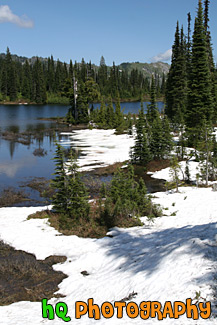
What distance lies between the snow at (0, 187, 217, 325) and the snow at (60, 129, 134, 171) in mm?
14080

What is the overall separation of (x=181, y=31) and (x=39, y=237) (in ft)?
175

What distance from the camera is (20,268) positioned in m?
9.45

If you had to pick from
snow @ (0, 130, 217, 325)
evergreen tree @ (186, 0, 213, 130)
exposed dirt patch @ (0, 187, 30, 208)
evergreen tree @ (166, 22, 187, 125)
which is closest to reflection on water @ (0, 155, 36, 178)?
exposed dirt patch @ (0, 187, 30, 208)

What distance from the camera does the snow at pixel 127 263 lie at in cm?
635

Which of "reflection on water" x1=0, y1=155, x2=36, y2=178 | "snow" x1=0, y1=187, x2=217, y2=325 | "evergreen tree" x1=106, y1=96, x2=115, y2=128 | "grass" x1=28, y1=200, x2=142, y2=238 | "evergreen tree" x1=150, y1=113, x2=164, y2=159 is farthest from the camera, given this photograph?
"evergreen tree" x1=106, y1=96, x2=115, y2=128

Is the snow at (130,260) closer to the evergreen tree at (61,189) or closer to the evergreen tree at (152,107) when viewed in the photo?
the evergreen tree at (61,189)

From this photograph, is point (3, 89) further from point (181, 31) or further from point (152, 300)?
point (152, 300)

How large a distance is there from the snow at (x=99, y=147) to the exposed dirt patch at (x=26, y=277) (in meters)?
15.9

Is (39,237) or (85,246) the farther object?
(39,237)

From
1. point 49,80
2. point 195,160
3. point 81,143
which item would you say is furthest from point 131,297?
point 49,80

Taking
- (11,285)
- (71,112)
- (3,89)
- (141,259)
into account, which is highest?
(3,89)

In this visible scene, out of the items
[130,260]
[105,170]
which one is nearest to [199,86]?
[105,170]

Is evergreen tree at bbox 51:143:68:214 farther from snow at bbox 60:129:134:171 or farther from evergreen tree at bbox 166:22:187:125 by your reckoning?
evergreen tree at bbox 166:22:187:125

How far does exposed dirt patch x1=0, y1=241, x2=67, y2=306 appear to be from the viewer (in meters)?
8.00
